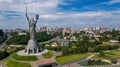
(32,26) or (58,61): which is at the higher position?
(32,26)

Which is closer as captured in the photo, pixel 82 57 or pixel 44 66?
pixel 44 66

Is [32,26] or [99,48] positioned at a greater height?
[32,26]

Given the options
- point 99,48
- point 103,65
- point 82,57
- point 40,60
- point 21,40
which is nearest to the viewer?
point 103,65

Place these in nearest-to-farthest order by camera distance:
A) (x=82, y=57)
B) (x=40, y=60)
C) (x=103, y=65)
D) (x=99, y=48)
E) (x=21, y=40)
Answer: (x=103, y=65) → (x=40, y=60) → (x=82, y=57) → (x=99, y=48) → (x=21, y=40)

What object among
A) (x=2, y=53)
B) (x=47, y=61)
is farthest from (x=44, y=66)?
(x=2, y=53)

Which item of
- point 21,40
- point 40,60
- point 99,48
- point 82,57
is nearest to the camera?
point 40,60

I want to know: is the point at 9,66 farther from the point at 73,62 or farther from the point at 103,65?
the point at 103,65

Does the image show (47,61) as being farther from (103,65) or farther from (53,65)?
(103,65)

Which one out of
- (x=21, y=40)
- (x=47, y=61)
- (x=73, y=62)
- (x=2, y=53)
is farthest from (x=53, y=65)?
(x=21, y=40)

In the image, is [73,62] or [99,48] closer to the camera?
[73,62]
